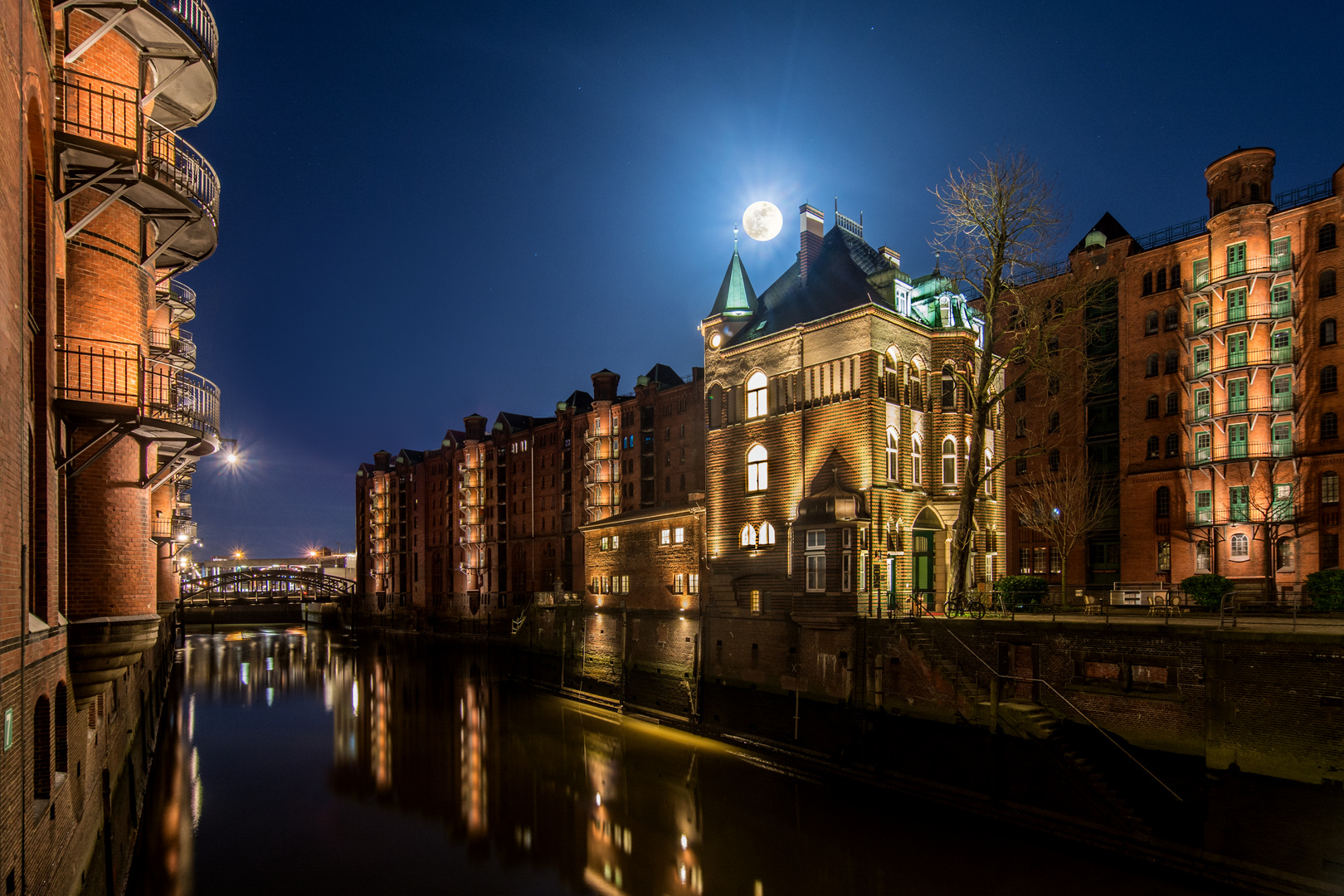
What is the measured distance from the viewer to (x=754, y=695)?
31469mm

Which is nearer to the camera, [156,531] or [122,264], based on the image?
[122,264]

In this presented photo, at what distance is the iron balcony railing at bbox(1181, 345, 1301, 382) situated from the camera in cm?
4141

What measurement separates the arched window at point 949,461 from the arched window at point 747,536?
7998mm

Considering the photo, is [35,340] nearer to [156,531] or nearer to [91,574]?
[91,574]

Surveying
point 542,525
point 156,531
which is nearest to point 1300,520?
point 156,531

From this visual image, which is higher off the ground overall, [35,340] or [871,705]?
[35,340]

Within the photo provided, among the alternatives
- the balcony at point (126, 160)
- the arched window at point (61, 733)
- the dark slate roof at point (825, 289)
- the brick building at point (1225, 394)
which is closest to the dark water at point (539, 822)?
the arched window at point (61, 733)

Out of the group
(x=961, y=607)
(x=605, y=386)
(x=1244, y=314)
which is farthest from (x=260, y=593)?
(x=1244, y=314)

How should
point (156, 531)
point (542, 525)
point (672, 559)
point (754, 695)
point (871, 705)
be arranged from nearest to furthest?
point (871, 705) → point (156, 531) → point (754, 695) → point (672, 559) → point (542, 525)

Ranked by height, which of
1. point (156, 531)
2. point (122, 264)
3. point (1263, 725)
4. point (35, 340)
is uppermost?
point (122, 264)

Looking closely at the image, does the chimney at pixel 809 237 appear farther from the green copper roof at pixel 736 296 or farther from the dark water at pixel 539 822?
the dark water at pixel 539 822

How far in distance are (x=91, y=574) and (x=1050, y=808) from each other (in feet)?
70.7

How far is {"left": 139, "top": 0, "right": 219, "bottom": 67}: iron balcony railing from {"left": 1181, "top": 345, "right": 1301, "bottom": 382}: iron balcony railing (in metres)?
47.4

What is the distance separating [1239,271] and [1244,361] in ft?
15.7
